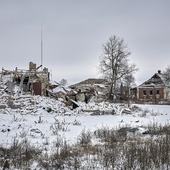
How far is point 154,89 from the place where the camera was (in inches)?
1911

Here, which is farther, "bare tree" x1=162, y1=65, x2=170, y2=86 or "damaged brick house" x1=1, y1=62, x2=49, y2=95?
"bare tree" x1=162, y1=65, x2=170, y2=86

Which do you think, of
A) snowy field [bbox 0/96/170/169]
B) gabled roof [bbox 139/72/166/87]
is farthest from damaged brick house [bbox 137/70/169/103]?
snowy field [bbox 0/96/170/169]

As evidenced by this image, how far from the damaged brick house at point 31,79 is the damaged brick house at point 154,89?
27.1 m

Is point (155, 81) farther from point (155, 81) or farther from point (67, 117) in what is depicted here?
point (67, 117)

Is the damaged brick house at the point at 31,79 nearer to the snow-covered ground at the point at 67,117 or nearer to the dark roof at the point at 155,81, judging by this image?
the snow-covered ground at the point at 67,117

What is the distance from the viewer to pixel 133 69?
38.4 meters

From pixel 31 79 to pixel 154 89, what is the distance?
3056 centimetres

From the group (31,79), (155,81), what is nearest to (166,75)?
(155,81)

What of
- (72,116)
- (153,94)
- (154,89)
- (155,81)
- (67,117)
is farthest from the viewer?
(155,81)

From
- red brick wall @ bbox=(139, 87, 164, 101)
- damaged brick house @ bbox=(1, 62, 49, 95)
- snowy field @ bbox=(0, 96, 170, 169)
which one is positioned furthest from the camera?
red brick wall @ bbox=(139, 87, 164, 101)

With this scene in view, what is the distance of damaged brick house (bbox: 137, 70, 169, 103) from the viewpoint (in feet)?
156

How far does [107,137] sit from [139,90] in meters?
43.1

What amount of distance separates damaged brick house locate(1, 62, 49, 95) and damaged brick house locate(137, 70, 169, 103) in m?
27.1

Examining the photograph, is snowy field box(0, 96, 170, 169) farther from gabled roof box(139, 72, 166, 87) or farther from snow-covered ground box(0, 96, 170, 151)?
gabled roof box(139, 72, 166, 87)
